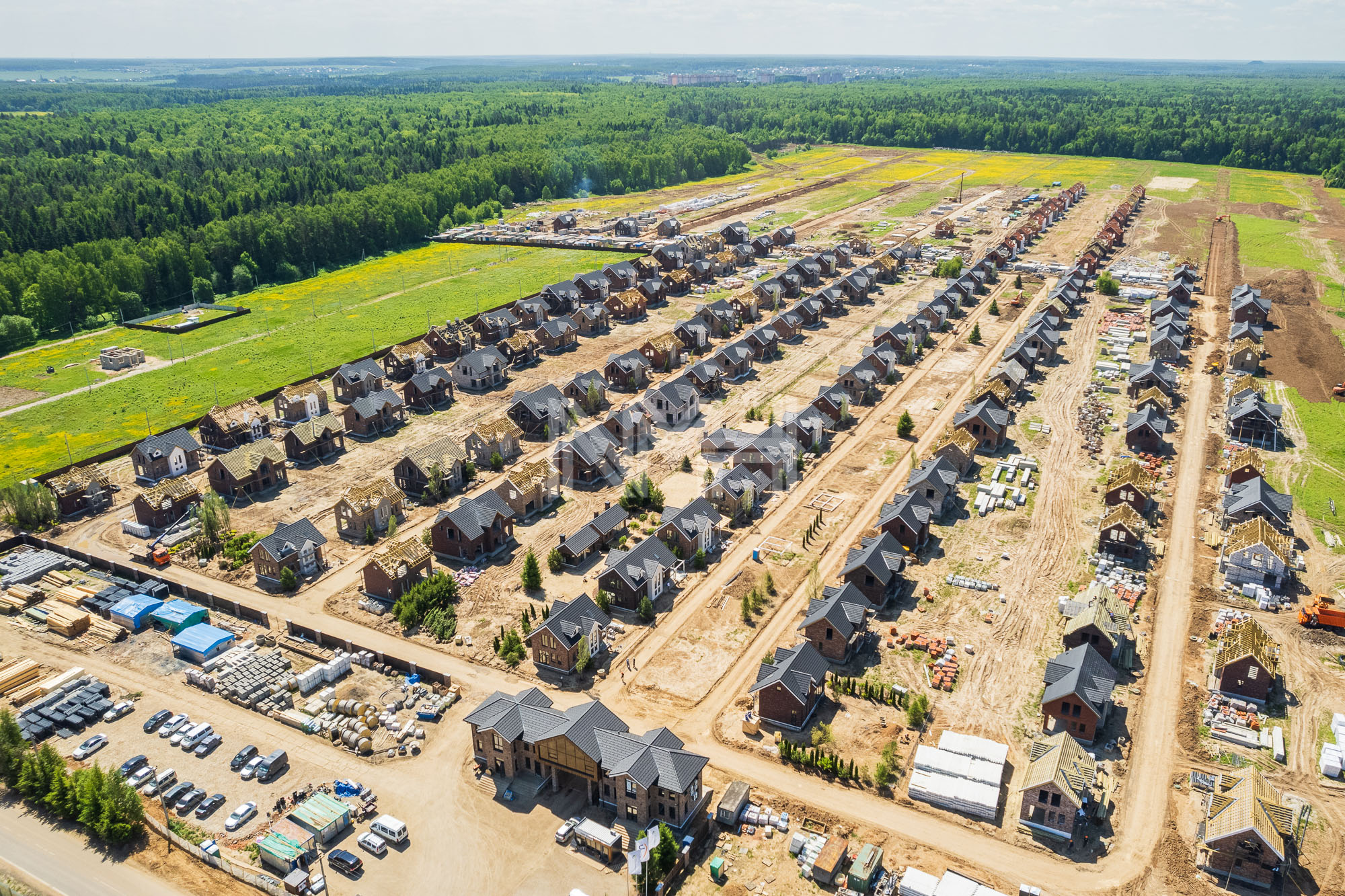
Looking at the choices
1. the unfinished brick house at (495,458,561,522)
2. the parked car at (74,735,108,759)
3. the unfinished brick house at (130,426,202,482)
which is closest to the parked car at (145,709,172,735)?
the parked car at (74,735,108,759)

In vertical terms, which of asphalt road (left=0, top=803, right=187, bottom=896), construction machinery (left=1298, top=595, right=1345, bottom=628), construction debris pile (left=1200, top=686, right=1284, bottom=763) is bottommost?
asphalt road (left=0, top=803, right=187, bottom=896)

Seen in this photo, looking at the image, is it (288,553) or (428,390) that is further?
(428,390)

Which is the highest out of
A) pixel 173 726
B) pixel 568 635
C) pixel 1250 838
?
pixel 1250 838

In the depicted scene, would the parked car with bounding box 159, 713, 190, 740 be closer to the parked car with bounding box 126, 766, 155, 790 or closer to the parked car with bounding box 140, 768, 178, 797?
the parked car with bounding box 126, 766, 155, 790

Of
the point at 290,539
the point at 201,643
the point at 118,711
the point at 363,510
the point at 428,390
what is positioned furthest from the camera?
the point at 428,390

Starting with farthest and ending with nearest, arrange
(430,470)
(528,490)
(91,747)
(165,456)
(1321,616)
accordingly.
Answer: (165,456) → (430,470) → (528,490) → (1321,616) → (91,747)

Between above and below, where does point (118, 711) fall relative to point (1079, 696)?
below

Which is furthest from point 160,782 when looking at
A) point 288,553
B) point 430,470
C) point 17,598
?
point 430,470

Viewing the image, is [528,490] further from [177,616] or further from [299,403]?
[299,403]
